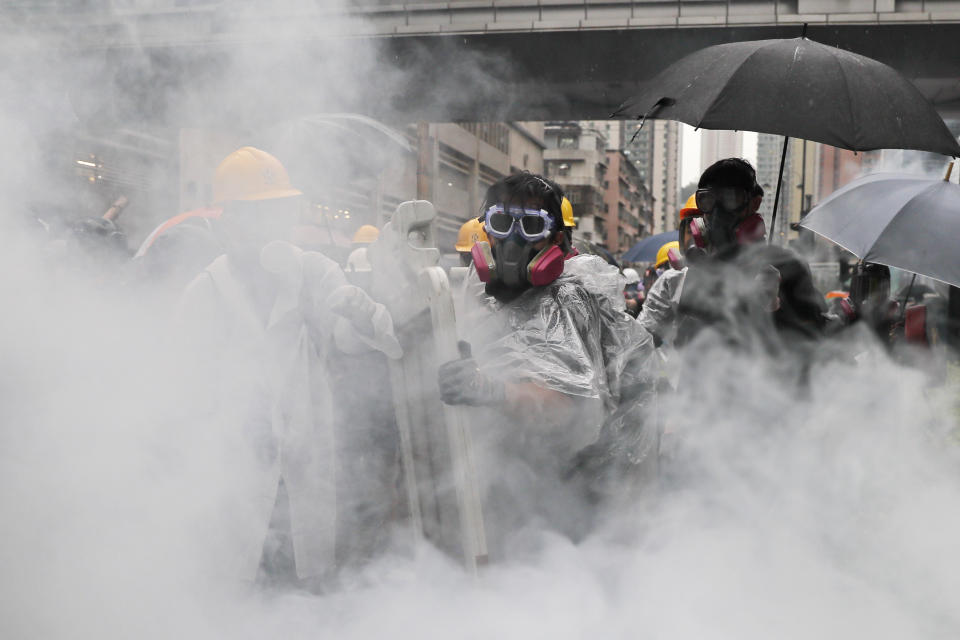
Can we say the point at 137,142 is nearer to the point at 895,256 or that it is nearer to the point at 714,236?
the point at 714,236

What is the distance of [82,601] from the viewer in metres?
1.70

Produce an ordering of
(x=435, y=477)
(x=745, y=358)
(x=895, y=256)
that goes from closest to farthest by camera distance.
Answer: (x=435, y=477) → (x=745, y=358) → (x=895, y=256)

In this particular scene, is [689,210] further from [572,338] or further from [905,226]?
[572,338]

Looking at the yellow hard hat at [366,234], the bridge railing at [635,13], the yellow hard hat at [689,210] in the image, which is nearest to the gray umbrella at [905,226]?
the yellow hard hat at [689,210]

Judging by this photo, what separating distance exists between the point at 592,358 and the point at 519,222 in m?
0.41

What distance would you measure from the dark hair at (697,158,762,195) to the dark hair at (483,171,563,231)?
0.74 m

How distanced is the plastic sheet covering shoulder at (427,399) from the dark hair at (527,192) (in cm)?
33

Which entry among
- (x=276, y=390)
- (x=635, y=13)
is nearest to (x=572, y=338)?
(x=276, y=390)

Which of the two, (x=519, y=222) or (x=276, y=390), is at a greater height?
(x=519, y=222)

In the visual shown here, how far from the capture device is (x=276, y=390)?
2.41 m

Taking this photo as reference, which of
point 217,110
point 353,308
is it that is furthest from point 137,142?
point 353,308

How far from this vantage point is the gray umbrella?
9.75 ft

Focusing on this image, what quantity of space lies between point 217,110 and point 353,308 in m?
1.19

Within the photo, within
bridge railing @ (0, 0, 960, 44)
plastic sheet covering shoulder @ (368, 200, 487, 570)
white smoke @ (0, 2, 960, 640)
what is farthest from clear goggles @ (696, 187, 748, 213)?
bridge railing @ (0, 0, 960, 44)
